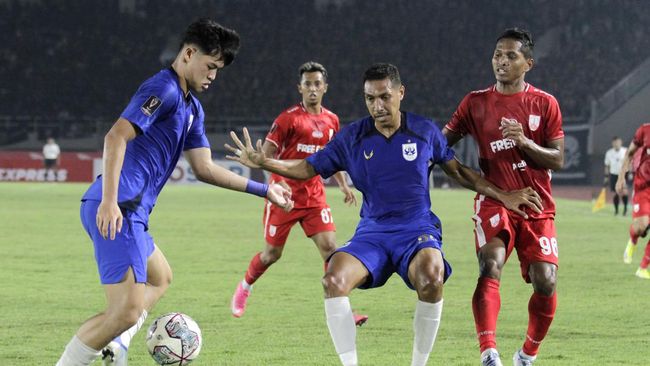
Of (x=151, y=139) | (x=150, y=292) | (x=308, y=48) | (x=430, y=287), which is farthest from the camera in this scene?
(x=308, y=48)

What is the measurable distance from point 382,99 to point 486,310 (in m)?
1.47

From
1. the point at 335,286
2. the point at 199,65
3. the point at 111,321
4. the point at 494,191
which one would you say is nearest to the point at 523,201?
the point at 494,191

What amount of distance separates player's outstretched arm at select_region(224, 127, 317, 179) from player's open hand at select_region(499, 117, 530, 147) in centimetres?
124

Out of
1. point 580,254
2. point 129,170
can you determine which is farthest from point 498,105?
point 580,254

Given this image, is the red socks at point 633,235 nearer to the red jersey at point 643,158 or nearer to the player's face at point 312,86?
the red jersey at point 643,158

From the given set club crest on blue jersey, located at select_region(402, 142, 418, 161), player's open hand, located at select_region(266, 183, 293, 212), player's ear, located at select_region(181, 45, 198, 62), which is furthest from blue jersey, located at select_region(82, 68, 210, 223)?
club crest on blue jersey, located at select_region(402, 142, 418, 161)

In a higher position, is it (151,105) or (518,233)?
(151,105)

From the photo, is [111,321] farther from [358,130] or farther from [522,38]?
[522,38]

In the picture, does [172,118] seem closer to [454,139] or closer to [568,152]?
[454,139]

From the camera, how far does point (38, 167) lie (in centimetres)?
3700

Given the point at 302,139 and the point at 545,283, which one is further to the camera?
the point at 302,139

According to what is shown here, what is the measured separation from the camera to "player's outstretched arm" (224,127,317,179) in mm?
6305

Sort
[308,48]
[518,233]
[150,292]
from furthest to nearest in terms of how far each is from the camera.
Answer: [308,48] → [518,233] → [150,292]

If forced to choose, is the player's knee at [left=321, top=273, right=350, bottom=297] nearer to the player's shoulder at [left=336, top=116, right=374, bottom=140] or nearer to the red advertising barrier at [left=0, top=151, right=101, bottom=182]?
the player's shoulder at [left=336, top=116, right=374, bottom=140]
